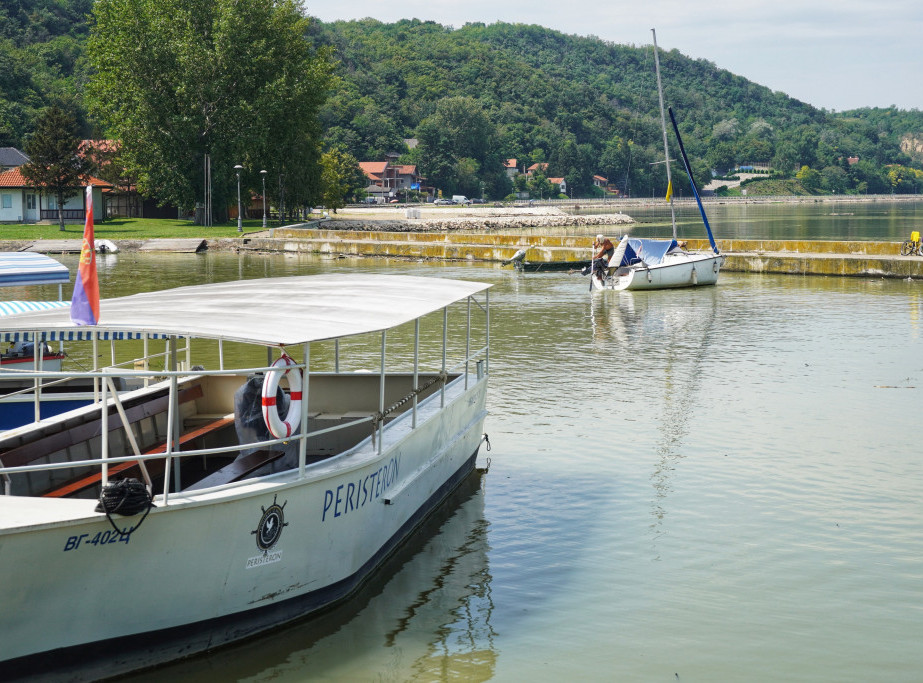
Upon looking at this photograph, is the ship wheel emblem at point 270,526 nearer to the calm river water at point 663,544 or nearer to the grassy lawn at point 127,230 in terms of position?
the calm river water at point 663,544

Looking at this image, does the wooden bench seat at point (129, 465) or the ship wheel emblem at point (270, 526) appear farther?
the wooden bench seat at point (129, 465)

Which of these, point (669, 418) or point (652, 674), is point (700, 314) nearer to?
point (669, 418)

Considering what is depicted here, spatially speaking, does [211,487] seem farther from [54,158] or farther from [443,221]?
[443,221]

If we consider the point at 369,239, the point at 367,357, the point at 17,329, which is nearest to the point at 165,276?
the point at 369,239

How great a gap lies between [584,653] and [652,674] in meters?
0.60

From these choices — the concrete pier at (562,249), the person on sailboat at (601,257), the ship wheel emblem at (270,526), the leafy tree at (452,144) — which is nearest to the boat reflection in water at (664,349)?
the person on sailboat at (601,257)

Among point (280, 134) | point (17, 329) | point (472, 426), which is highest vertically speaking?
point (280, 134)

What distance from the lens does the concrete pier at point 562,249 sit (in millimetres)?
40019

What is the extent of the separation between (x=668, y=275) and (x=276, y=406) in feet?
97.6

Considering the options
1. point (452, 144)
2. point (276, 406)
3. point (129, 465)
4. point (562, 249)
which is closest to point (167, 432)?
point (129, 465)

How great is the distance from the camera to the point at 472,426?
41.8ft

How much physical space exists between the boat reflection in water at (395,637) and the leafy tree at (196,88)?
62.7 meters

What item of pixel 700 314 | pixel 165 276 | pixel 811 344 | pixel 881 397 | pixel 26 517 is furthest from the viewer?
pixel 165 276

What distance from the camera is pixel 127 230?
67125mm
